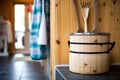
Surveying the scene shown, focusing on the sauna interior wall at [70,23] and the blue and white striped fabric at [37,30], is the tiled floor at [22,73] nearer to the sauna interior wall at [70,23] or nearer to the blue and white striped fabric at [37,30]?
the blue and white striped fabric at [37,30]

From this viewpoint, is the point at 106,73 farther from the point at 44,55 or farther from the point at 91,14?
the point at 44,55

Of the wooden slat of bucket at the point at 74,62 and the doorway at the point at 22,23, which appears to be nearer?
the wooden slat of bucket at the point at 74,62

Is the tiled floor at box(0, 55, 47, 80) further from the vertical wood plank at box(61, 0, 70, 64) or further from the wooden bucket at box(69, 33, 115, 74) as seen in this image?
the wooden bucket at box(69, 33, 115, 74)

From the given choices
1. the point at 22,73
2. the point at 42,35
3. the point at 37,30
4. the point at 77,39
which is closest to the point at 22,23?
the point at 22,73

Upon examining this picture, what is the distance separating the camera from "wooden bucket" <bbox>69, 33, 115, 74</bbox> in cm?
134

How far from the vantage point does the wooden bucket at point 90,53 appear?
134cm

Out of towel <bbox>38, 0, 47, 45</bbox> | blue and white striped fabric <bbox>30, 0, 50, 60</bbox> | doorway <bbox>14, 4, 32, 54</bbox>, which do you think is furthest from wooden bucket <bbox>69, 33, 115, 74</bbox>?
doorway <bbox>14, 4, 32, 54</bbox>

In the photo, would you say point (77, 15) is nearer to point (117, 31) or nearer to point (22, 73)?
point (117, 31)

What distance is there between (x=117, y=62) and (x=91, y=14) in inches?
17.9

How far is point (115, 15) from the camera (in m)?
1.71

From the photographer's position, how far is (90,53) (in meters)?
1.34

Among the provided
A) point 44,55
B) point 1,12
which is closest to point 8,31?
point 1,12

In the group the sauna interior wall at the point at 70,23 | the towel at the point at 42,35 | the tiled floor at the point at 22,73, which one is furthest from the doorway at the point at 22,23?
the sauna interior wall at the point at 70,23

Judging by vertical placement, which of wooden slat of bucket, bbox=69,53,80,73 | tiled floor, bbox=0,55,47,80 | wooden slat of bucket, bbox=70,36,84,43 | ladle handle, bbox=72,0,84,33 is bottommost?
tiled floor, bbox=0,55,47,80
